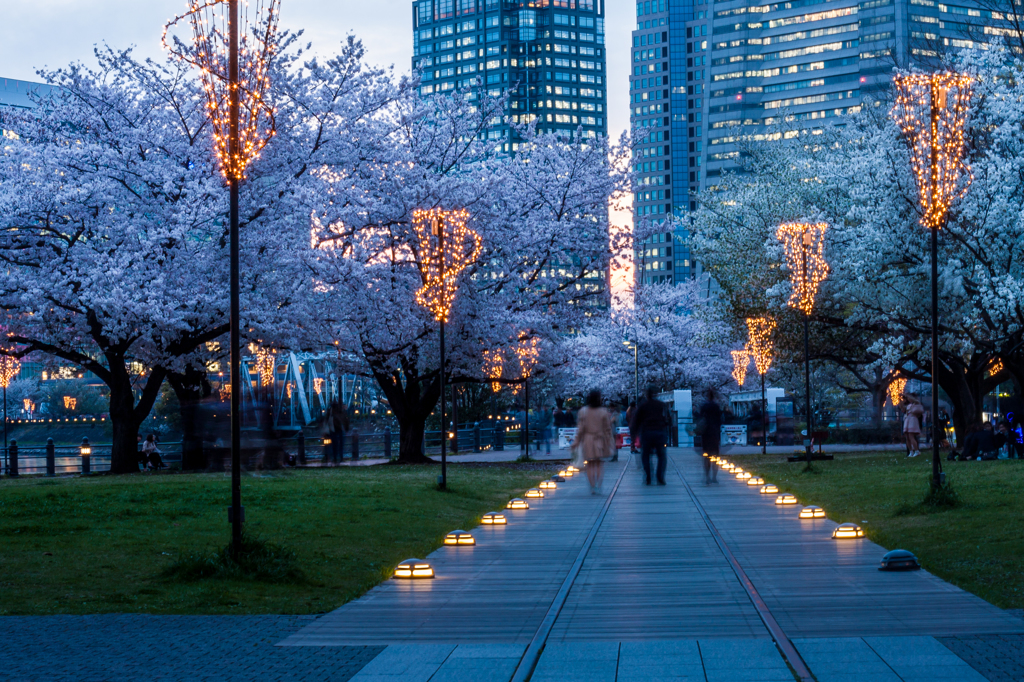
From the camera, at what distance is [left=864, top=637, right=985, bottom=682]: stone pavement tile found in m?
7.02

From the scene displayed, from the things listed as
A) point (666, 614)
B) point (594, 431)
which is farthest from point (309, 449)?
point (666, 614)

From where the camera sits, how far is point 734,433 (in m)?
51.1

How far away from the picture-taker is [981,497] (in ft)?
61.1

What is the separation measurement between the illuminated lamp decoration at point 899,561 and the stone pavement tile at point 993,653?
3290 mm

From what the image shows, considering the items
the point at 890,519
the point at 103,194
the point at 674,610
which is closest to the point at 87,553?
the point at 674,610

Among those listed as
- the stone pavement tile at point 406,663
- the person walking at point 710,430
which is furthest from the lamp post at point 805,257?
the stone pavement tile at point 406,663

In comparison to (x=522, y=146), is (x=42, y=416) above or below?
below

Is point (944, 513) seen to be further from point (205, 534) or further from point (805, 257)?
point (805, 257)

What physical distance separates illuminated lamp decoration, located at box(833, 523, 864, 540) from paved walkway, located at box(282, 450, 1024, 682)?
0.25 meters

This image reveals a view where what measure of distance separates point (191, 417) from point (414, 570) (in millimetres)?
22371

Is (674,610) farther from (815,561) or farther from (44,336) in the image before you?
(44,336)

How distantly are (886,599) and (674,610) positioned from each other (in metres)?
1.84

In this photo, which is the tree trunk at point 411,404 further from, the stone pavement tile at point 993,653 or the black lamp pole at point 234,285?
the stone pavement tile at point 993,653


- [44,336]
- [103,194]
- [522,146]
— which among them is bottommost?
[44,336]
